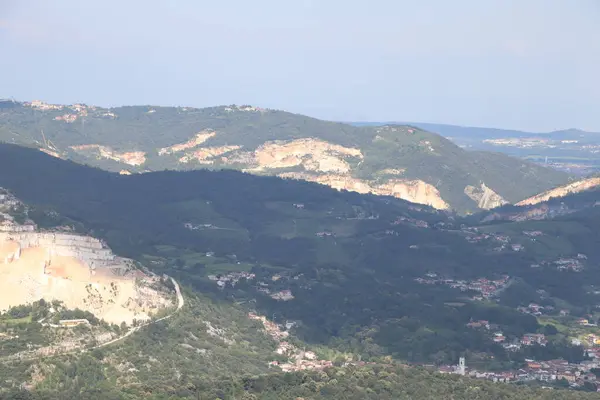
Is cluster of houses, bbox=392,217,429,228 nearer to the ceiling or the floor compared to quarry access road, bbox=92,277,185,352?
nearer to the floor

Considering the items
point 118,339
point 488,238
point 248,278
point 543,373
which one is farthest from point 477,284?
point 118,339

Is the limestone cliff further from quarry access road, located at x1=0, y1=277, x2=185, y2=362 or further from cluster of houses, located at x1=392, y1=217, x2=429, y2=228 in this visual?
cluster of houses, located at x1=392, y1=217, x2=429, y2=228

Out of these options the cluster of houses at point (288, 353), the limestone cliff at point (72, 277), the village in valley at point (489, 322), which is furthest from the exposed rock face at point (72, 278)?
the village in valley at point (489, 322)

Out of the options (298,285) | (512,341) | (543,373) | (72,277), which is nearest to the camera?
(72,277)

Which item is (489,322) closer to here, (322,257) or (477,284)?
(477,284)

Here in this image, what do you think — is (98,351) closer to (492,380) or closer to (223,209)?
(492,380)

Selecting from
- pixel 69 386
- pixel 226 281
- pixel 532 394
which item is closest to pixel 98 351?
pixel 69 386

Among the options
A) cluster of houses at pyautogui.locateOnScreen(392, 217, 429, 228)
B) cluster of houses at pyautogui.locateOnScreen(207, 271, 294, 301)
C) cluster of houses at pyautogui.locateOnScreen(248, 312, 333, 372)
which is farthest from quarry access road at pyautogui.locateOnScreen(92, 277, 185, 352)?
cluster of houses at pyautogui.locateOnScreen(392, 217, 429, 228)

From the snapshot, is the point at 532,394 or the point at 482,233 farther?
the point at 482,233
